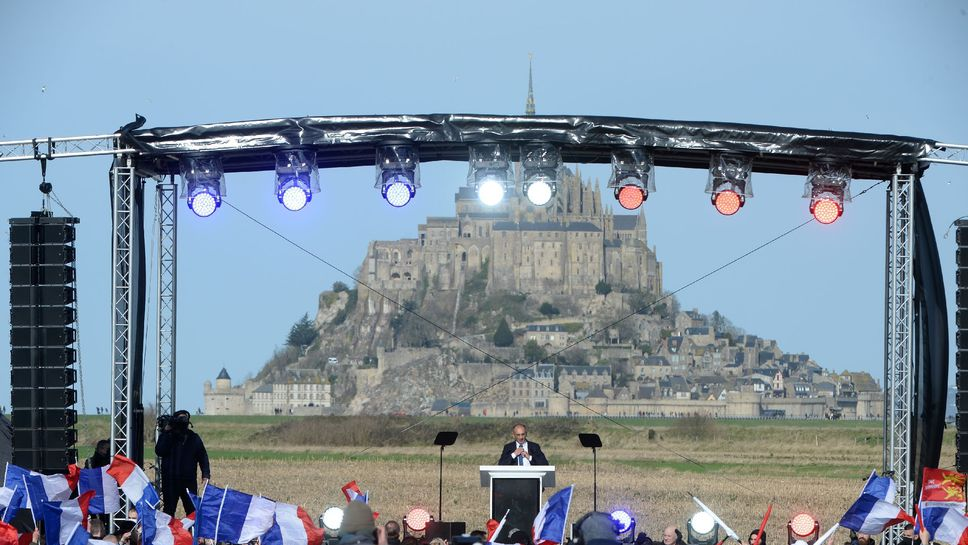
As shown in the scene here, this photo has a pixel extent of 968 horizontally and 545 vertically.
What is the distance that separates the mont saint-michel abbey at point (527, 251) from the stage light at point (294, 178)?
5147 inches

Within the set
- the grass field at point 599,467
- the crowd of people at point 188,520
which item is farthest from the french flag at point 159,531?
the grass field at point 599,467

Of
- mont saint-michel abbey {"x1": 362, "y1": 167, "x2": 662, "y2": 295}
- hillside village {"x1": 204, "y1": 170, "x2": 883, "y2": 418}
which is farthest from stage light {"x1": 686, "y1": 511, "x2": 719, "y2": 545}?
mont saint-michel abbey {"x1": 362, "y1": 167, "x2": 662, "y2": 295}

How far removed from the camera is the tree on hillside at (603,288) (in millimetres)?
145125

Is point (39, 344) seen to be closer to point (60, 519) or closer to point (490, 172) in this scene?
point (60, 519)

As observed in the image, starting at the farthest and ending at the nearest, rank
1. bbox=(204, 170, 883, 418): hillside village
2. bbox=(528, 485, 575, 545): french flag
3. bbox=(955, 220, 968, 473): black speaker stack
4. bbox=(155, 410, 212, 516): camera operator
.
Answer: bbox=(204, 170, 883, 418): hillside village
bbox=(155, 410, 212, 516): camera operator
bbox=(955, 220, 968, 473): black speaker stack
bbox=(528, 485, 575, 545): french flag

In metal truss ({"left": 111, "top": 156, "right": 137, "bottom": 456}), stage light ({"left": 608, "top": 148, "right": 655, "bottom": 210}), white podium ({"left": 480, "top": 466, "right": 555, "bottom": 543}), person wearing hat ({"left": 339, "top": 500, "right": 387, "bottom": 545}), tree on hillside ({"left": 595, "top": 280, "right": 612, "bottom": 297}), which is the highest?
tree on hillside ({"left": 595, "top": 280, "right": 612, "bottom": 297})

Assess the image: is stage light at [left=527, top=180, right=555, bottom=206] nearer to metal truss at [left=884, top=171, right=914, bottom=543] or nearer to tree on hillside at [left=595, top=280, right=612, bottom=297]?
metal truss at [left=884, top=171, right=914, bottom=543]

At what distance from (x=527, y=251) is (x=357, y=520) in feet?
458

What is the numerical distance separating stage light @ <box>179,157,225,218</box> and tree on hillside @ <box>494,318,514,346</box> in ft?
407

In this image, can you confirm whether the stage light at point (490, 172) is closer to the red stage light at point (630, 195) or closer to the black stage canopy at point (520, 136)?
the black stage canopy at point (520, 136)

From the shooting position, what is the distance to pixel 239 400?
130875 mm

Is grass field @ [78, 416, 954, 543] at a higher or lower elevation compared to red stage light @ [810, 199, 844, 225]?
lower

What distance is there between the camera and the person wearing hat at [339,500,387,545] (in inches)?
221

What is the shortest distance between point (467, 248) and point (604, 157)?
137 metres
